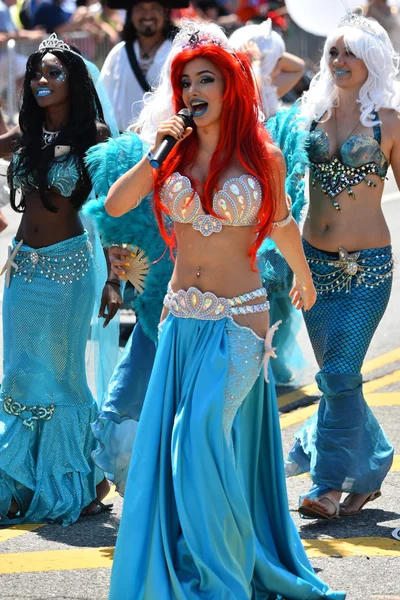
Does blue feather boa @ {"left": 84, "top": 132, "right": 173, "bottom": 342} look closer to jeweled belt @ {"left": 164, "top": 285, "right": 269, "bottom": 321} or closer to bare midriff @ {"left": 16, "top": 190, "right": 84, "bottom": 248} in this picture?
bare midriff @ {"left": 16, "top": 190, "right": 84, "bottom": 248}

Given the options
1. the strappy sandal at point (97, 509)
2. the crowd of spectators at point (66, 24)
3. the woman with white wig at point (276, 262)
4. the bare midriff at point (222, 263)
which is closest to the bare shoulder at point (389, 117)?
the woman with white wig at point (276, 262)

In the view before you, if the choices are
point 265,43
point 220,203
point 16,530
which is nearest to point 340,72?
point 220,203

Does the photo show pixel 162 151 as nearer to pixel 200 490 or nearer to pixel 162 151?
pixel 162 151

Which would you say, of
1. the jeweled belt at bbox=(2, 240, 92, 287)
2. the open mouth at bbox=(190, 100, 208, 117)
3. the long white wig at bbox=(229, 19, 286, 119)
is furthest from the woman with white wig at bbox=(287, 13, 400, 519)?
the long white wig at bbox=(229, 19, 286, 119)

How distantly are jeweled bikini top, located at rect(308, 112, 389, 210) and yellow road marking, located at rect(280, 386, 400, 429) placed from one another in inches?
73.5

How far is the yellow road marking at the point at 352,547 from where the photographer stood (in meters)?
5.21

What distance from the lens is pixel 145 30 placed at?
9172mm

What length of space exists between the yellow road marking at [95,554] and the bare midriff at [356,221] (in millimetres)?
1366

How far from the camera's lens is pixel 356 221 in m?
5.87

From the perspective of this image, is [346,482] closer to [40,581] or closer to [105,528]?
[105,528]

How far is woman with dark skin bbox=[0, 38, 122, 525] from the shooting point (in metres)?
5.80

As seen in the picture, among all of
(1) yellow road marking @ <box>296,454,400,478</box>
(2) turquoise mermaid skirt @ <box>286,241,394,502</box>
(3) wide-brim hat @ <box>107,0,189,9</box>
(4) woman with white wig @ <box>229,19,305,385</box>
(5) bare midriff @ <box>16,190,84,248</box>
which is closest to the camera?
(2) turquoise mermaid skirt @ <box>286,241,394,502</box>

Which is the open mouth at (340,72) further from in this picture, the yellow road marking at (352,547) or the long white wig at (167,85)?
the yellow road marking at (352,547)

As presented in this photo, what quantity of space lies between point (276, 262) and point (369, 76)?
1372 millimetres
